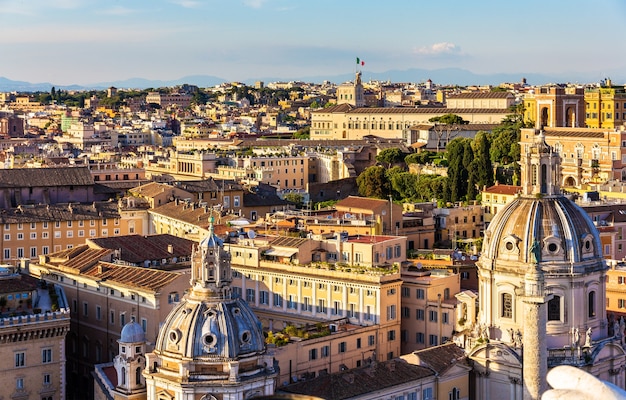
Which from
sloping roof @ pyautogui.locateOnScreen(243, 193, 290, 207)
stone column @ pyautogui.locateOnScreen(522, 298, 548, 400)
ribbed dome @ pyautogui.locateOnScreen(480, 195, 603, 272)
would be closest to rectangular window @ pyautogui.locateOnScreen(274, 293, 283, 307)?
ribbed dome @ pyautogui.locateOnScreen(480, 195, 603, 272)

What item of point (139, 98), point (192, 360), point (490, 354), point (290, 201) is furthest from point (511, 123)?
point (139, 98)

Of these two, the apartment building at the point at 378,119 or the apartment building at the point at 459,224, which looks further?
the apartment building at the point at 378,119

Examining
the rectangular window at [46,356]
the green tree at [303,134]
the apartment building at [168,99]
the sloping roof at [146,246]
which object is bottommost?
the rectangular window at [46,356]

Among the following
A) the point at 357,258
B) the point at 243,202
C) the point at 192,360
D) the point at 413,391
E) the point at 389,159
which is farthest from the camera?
the point at 389,159

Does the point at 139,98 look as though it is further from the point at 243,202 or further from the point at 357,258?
→ the point at 357,258

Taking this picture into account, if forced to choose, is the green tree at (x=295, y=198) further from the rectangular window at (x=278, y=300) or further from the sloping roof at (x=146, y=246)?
the rectangular window at (x=278, y=300)

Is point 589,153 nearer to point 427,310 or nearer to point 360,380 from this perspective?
point 427,310

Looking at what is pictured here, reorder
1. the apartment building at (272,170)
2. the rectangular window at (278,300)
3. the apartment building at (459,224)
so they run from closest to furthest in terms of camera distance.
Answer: the rectangular window at (278,300)
the apartment building at (459,224)
the apartment building at (272,170)

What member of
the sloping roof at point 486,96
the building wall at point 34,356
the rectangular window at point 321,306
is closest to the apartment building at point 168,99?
the sloping roof at point 486,96
